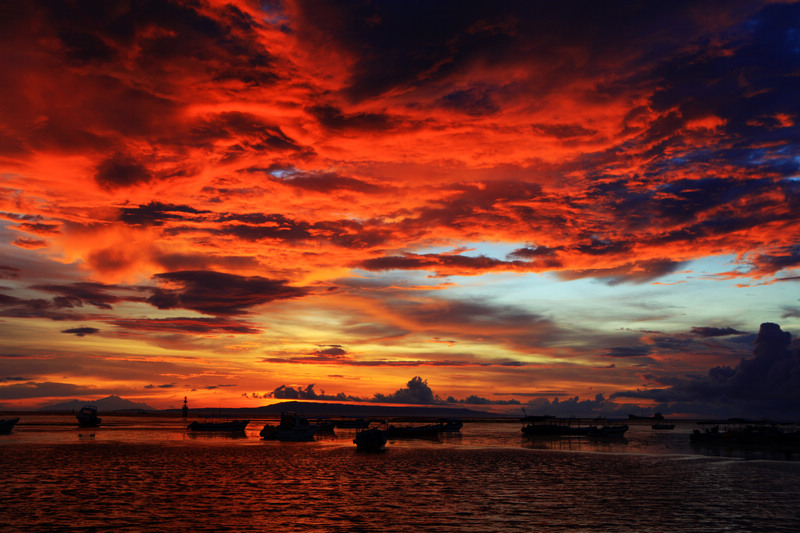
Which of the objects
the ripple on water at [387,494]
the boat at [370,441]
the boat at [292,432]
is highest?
the ripple on water at [387,494]

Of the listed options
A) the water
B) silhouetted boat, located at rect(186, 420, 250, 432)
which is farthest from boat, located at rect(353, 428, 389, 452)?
silhouetted boat, located at rect(186, 420, 250, 432)

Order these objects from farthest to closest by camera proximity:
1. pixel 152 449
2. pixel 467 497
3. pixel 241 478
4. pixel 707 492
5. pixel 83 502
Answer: pixel 152 449 → pixel 241 478 → pixel 707 492 → pixel 467 497 → pixel 83 502

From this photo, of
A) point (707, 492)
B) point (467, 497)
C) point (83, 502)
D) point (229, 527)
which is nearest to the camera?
point (229, 527)

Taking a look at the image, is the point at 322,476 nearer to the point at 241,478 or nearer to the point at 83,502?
the point at 241,478

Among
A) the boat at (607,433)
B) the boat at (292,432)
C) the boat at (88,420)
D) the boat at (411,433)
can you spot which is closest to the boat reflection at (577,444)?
the boat at (607,433)

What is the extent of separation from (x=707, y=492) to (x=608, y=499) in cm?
1108

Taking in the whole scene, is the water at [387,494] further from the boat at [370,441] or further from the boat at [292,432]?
the boat at [292,432]

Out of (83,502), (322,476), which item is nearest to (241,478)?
(322,476)

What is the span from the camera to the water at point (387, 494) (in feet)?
110

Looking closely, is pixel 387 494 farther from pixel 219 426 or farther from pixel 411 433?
pixel 219 426

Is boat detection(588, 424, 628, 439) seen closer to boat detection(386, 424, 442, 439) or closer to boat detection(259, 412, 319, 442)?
boat detection(386, 424, 442, 439)

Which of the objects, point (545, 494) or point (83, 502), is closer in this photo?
point (83, 502)

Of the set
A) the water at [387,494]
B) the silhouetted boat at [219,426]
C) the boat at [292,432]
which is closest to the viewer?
the water at [387,494]

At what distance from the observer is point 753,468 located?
6706 cm
